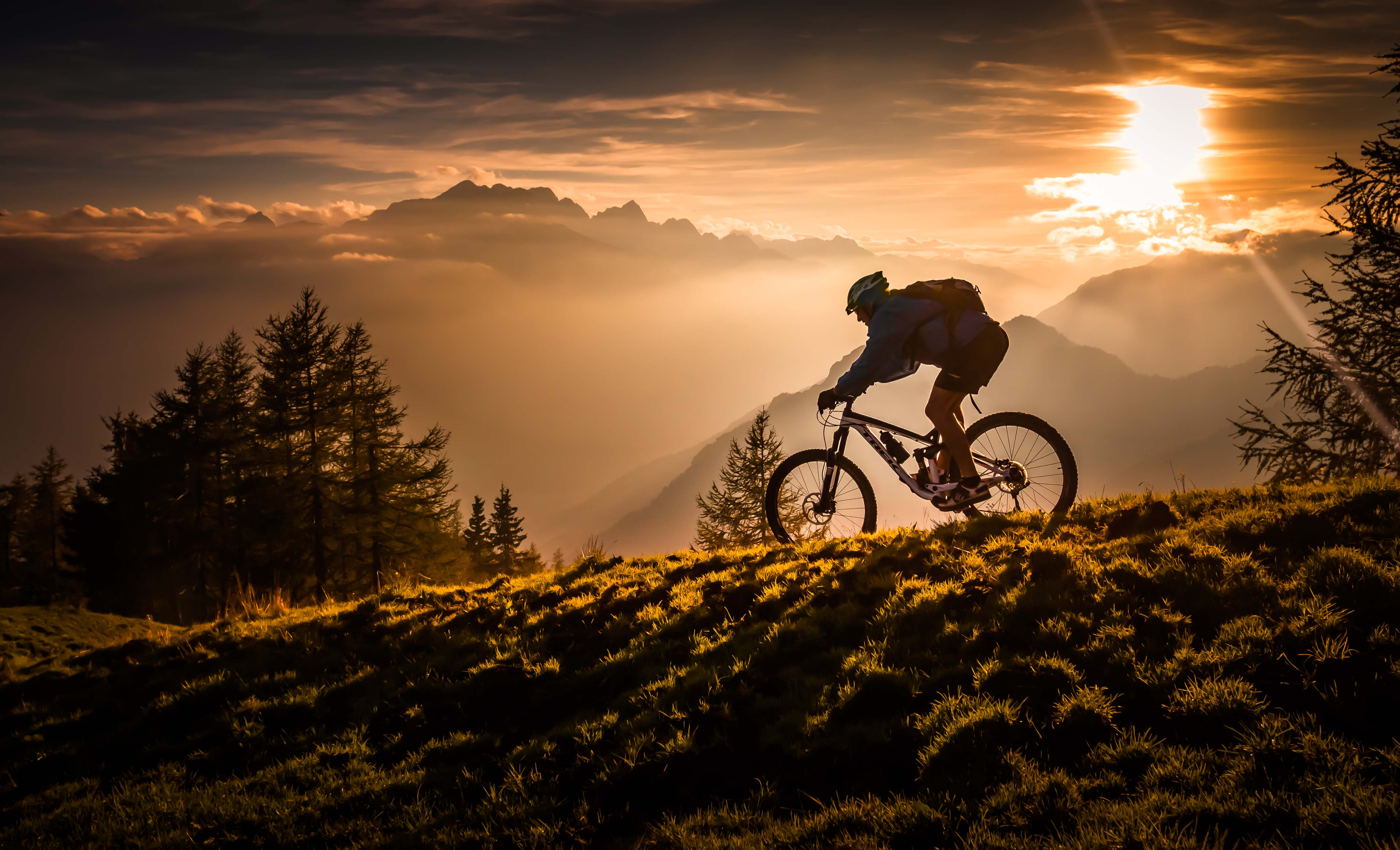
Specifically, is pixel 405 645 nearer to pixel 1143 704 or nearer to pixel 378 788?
pixel 378 788

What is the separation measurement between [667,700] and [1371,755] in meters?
3.80

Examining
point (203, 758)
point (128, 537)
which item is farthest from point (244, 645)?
point (128, 537)

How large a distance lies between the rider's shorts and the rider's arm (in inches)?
15.3

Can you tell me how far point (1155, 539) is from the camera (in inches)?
243

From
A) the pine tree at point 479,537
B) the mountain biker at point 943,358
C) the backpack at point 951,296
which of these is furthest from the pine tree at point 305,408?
the backpack at point 951,296

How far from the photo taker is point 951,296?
294 inches

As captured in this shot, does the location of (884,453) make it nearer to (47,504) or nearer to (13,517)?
(47,504)

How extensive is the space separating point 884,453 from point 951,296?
1861 millimetres

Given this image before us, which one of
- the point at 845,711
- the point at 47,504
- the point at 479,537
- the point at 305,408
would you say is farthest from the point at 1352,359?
the point at 47,504

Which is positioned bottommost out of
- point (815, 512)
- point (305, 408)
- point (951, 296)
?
point (815, 512)

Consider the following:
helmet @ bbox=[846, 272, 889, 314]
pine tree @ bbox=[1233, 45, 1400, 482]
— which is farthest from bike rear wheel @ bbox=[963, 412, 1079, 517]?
pine tree @ bbox=[1233, 45, 1400, 482]

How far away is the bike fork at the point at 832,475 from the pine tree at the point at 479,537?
161ft

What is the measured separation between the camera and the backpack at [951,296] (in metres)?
7.40

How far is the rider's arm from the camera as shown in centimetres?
747
